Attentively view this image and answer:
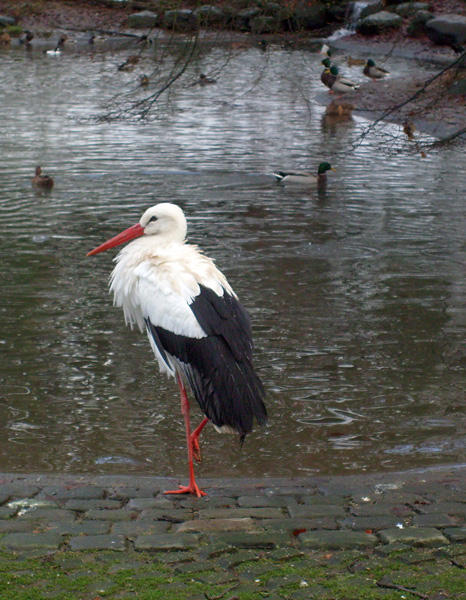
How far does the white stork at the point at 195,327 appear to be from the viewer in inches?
181

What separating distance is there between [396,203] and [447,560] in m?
9.31

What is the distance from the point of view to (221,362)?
4.67 m

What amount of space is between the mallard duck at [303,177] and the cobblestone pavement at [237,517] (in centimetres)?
912

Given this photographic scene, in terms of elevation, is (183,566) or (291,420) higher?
(183,566)

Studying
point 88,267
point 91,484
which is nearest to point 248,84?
point 88,267

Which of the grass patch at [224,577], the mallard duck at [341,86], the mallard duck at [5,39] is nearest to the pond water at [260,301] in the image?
the grass patch at [224,577]

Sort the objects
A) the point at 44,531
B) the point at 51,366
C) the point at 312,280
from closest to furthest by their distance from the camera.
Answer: the point at 44,531
the point at 51,366
the point at 312,280

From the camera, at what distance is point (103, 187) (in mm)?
13586

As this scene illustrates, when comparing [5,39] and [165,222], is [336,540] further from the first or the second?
[5,39]

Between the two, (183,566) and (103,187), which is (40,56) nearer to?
(103,187)

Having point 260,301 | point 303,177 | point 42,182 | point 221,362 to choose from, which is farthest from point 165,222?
point 303,177

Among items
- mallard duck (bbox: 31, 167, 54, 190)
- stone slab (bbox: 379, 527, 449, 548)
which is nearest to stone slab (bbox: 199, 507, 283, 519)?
stone slab (bbox: 379, 527, 449, 548)

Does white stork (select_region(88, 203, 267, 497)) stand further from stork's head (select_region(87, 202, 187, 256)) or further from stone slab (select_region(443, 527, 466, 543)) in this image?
stone slab (select_region(443, 527, 466, 543))

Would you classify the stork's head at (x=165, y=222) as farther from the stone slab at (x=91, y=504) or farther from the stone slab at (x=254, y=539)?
the stone slab at (x=254, y=539)
